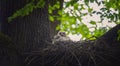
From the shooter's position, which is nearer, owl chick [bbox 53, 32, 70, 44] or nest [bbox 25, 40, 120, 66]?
nest [bbox 25, 40, 120, 66]

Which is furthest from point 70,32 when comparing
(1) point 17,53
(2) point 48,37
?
(1) point 17,53

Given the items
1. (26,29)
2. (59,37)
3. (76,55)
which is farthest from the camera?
(59,37)

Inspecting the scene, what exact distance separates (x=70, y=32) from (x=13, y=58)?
2.45 m

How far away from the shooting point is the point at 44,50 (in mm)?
4152

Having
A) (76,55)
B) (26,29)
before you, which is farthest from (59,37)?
(76,55)

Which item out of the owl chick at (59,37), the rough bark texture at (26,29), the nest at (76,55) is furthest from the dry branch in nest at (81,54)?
the owl chick at (59,37)

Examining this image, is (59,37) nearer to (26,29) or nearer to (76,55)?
(26,29)

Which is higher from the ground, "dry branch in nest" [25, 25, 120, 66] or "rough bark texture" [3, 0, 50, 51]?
"rough bark texture" [3, 0, 50, 51]

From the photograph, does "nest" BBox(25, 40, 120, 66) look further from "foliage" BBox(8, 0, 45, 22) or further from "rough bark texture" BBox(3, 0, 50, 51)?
"foliage" BBox(8, 0, 45, 22)

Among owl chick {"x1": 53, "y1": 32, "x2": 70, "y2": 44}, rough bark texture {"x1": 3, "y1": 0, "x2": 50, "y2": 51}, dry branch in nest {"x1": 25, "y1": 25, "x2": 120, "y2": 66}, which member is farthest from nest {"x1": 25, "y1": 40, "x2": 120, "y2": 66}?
owl chick {"x1": 53, "y1": 32, "x2": 70, "y2": 44}

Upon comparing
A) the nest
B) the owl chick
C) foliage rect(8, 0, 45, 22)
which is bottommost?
the nest

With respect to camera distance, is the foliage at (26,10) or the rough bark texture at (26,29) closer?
the foliage at (26,10)

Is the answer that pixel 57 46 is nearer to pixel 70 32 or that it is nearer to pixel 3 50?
pixel 3 50

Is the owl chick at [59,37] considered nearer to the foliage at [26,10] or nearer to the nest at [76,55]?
the nest at [76,55]
